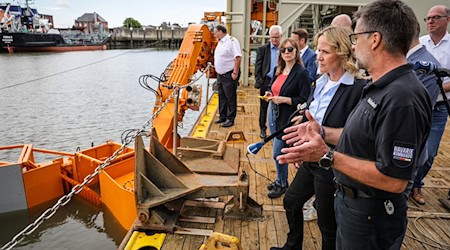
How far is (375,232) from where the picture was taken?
4.97ft

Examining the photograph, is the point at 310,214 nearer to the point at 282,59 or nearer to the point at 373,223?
the point at 282,59

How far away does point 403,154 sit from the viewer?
50.3 inches

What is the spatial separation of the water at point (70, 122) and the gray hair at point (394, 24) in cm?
484

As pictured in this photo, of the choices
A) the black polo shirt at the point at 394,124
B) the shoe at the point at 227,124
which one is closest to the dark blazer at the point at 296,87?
the black polo shirt at the point at 394,124

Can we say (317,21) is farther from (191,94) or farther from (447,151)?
(191,94)

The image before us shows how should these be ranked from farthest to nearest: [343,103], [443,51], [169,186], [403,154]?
[443,51] < [169,186] < [343,103] < [403,154]

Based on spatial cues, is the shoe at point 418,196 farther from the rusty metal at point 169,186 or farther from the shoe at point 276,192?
the rusty metal at point 169,186

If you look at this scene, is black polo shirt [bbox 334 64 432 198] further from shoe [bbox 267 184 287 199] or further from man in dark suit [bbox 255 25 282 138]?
man in dark suit [bbox 255 25 282 138]

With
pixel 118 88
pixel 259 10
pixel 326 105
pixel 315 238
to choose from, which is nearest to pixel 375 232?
pixel 326 105

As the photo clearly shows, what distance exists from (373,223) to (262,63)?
14.2 feet

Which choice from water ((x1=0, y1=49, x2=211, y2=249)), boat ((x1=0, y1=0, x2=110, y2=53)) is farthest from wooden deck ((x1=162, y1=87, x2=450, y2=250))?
boat ((x1=0, y1=0, x2=110, y2=53))

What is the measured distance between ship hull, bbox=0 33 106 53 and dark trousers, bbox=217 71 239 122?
132ft

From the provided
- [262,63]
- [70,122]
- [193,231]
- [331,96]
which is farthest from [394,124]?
[70,122]

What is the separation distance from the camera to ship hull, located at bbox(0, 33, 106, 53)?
37.5m
